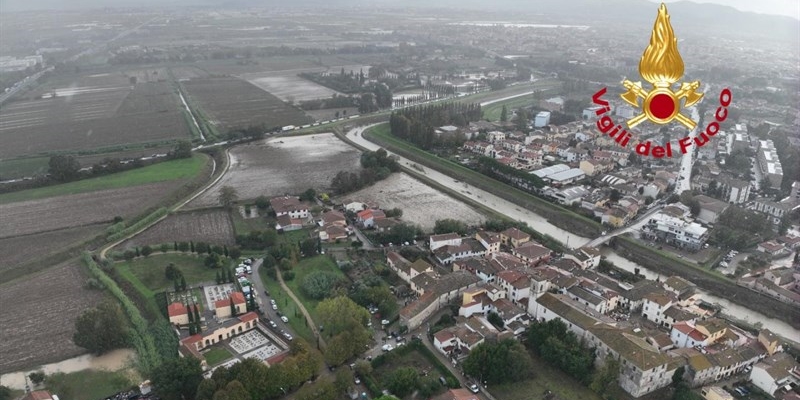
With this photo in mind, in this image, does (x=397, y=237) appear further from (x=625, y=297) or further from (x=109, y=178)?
(x=109, y=178)

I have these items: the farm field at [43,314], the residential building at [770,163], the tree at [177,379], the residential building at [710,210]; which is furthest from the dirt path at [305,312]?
the residential building at [770,163]

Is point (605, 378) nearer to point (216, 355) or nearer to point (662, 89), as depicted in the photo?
point (216, 355)

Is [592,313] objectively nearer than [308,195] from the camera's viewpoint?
Yes

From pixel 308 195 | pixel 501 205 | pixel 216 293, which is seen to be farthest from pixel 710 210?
pixel 216 293

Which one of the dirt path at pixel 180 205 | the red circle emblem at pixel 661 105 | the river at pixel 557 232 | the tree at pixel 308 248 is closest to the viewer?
the red circle emblem at pixel 661 105

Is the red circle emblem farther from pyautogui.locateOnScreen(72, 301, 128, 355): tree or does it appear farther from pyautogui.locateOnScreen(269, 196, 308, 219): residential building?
pyautogui.locateOnScreen(269, 196, 308, 219): residential building

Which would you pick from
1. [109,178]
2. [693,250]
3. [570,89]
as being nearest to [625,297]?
[693,250]

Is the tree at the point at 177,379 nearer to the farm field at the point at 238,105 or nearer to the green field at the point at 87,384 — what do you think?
the green field at the point at 87,384
